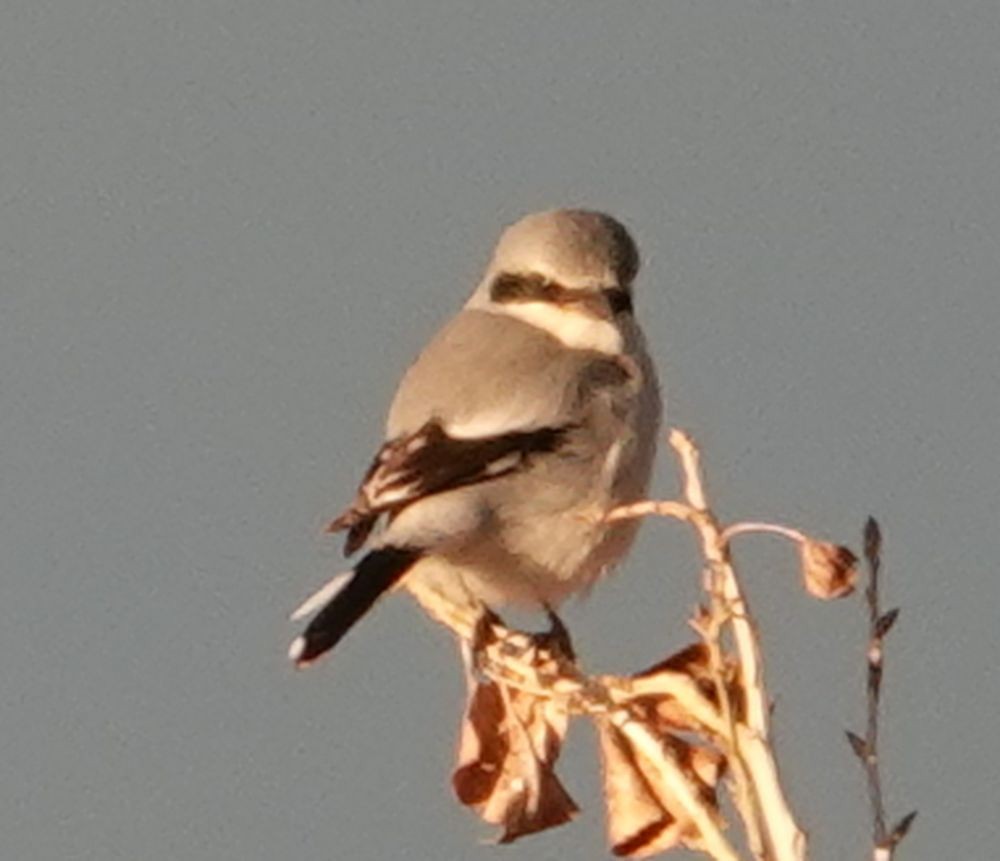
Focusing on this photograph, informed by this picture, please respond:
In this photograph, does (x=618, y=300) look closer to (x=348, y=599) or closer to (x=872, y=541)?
(x=348, y=599)

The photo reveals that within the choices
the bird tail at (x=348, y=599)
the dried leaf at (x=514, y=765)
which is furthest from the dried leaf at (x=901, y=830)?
the bird tail at (x=348, y=599)

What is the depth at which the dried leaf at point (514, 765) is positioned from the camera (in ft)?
8.30

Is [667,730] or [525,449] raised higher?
[525,449]

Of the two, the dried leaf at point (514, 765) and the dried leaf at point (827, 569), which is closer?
the dried leaf at point (827, 569)

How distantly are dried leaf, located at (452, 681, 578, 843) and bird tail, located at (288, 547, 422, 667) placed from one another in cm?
68

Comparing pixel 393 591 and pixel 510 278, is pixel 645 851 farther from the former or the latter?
pixel 510 278

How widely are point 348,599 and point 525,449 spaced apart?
24.3 inches

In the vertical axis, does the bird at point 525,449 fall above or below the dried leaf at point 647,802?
above

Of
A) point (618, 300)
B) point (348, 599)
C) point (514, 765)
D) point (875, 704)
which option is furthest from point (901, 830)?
point (618, 300)

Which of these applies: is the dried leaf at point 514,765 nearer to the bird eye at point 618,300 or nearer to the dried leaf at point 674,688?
the dried leaf at point 674,688

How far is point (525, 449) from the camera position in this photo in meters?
4.02

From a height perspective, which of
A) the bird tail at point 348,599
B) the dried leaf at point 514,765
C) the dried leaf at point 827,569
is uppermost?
the dried leaf at point 827,569

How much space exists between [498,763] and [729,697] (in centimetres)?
68

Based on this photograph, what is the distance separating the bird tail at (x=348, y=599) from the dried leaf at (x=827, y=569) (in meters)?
1.27
